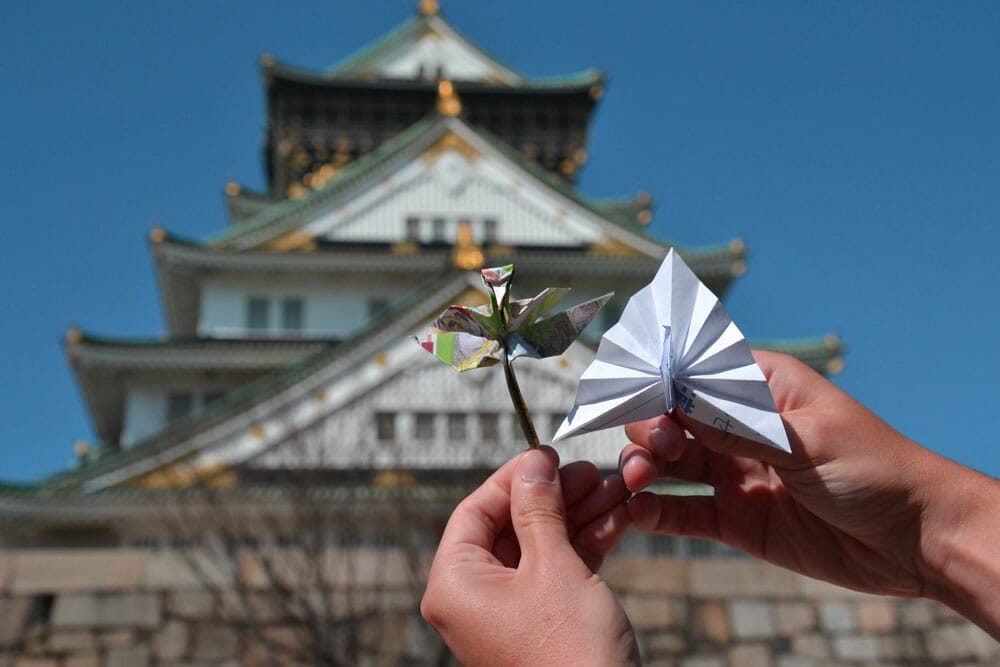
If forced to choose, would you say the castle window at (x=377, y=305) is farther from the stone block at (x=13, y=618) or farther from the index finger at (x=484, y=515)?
the index finger at (x=484, y=515)

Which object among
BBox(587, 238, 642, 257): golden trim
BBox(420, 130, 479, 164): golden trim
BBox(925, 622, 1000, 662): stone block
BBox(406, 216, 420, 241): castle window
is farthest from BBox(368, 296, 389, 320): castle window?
BBox(925, 622, 1000, 662): stone block

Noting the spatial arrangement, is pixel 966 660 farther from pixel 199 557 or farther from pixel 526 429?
pixel 526 429

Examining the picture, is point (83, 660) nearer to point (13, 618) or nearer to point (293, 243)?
point (13, 618)

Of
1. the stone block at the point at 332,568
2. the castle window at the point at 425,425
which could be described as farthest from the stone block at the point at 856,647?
the castle window at the point at 425,425

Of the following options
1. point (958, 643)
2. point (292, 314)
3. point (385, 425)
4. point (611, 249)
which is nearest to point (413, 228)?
point (292, 314)

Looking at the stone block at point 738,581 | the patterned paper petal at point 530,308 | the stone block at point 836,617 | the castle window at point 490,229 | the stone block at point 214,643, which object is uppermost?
the castle window at point 490,229

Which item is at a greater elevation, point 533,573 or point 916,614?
point 533,573

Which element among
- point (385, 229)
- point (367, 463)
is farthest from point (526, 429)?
point (385, 229)

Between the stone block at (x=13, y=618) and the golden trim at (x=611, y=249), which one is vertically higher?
the golden trim at (x=611, y=249)
